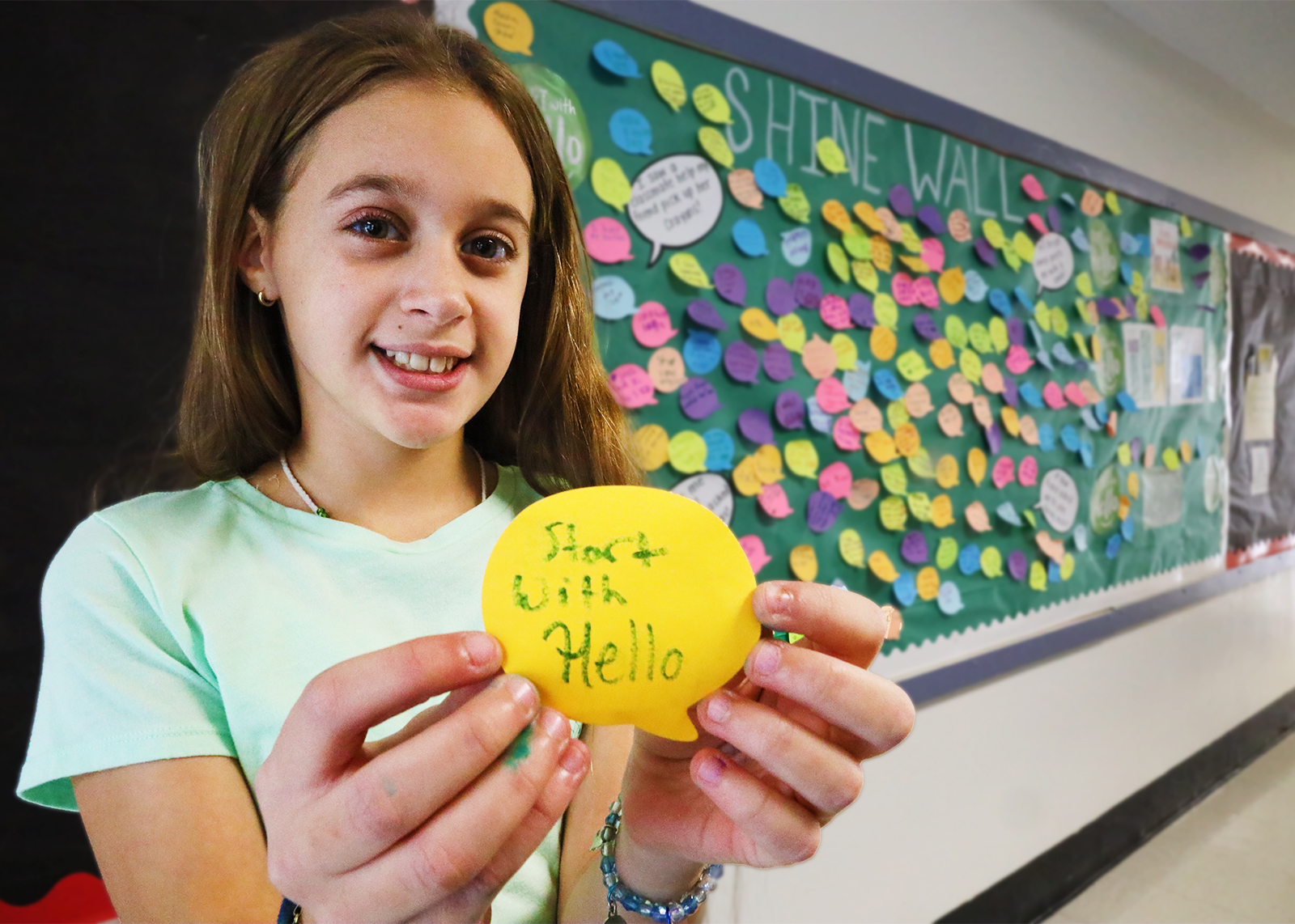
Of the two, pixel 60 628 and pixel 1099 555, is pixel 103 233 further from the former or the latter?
pixel 1099 555

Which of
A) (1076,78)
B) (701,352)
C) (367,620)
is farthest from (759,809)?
(1076,78)

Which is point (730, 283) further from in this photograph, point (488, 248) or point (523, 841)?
point (523, 841)

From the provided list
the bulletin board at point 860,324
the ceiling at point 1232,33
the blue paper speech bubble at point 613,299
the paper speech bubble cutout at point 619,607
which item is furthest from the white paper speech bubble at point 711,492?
the ceiling at point 1232,33

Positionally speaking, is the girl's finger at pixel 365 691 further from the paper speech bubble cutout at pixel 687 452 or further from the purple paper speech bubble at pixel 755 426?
the purple paper speech bubble at pixel 755 426

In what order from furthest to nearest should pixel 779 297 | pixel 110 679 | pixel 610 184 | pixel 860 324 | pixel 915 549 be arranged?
pixel 915 549 → pixel 860 324 → pixel 779 297 → pixel 610 184 → pixel 110 679

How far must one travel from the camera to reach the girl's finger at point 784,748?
1.44 feet

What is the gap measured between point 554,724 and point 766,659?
0.13 meters

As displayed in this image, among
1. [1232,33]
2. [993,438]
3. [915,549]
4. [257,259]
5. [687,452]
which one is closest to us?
[257,259]

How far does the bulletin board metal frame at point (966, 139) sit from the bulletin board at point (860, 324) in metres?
0.02

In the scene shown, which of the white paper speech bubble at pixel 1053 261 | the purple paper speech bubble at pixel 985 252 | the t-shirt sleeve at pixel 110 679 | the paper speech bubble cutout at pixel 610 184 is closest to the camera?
the t-shirt sleeve at pixel 110 679

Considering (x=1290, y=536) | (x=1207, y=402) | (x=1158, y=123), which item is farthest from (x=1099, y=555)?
(x=1290, y=536)

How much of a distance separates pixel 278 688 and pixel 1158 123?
8.77 ft

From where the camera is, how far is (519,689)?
1.32 feet

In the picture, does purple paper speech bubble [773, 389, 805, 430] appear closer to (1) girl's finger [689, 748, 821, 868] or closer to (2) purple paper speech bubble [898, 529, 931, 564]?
(2) purple paper speech bubble [898, 529, 931, 564]
